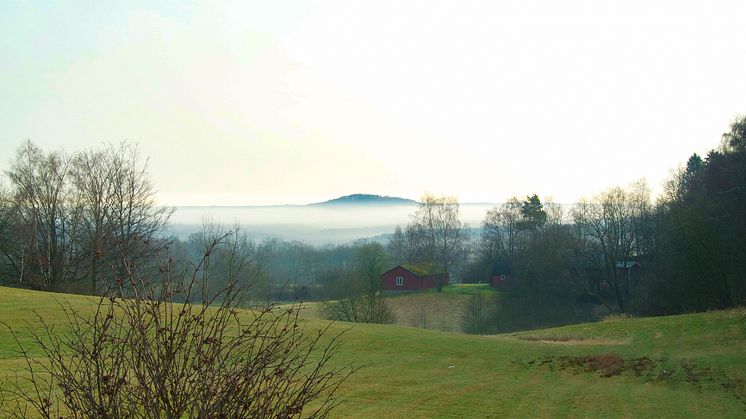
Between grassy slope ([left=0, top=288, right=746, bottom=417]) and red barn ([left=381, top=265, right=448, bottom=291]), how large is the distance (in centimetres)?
4126

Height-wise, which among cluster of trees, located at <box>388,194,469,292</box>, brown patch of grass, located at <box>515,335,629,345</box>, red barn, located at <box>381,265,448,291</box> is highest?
cluster of trees, located at <box>388,194,469,292</box>

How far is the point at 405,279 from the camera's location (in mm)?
69125

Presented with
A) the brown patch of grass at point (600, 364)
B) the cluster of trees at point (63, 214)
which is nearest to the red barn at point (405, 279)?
the cluster of trees at point (63, 214)

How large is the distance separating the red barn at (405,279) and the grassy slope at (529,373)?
41.3 m

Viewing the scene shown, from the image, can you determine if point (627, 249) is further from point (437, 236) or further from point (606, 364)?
point (606, 364)

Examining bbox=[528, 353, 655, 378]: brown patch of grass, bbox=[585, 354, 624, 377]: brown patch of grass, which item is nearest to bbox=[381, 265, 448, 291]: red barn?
bbox=[528, 353, 655, 378]: brown patch of grass

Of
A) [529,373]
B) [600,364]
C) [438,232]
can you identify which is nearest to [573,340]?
[600,364]

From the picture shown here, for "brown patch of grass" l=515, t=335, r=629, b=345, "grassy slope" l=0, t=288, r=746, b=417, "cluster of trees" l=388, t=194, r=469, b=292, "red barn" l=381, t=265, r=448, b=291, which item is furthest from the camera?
"cluster of trees" l=388, t=194, r=469, b=292

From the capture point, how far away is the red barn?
226ft

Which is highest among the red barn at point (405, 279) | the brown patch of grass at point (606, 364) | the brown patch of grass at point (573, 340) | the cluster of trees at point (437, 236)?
the cluster of trees at point (437, 236)

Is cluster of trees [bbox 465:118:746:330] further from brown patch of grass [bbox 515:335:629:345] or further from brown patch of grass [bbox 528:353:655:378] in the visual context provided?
brown patch of grass [bbox 528:353:655:378]

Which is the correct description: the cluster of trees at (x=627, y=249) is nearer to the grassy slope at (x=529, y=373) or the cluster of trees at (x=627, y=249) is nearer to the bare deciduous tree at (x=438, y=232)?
the bare deciduous tree at (x=438, y=232)

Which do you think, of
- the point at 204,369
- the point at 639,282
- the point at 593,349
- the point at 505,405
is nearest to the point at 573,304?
the point at 639,282

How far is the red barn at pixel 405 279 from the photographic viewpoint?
68.9m
